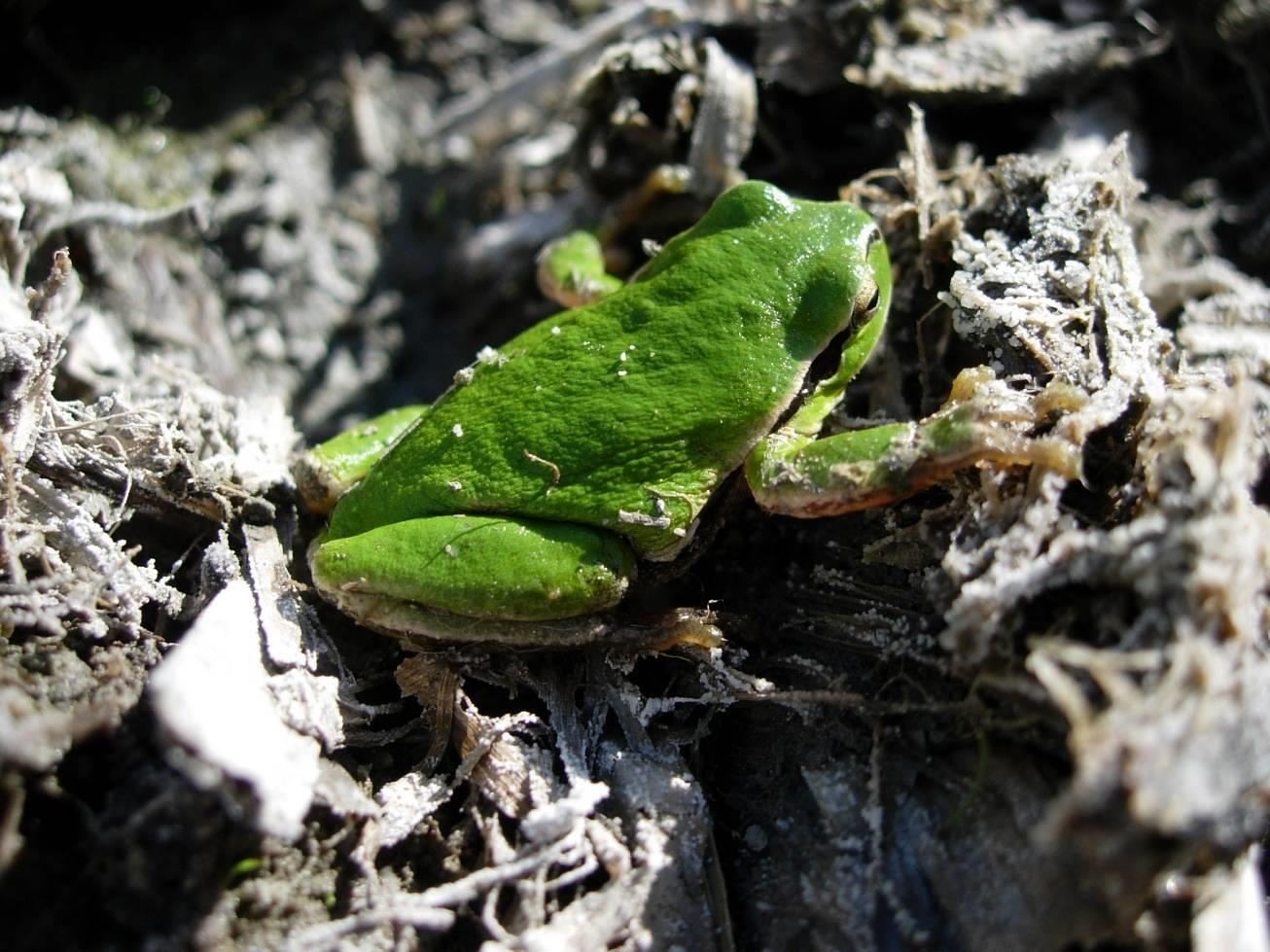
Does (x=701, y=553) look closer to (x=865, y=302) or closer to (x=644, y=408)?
(x=644, y=408)

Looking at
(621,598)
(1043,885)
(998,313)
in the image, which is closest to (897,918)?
(1043,885)

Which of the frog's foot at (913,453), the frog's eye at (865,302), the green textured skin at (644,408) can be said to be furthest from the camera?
the frog's eye at (865,302)

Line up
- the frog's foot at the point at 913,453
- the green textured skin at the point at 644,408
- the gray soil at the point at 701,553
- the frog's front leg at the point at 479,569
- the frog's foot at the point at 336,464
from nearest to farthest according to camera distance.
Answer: the gray soil at the point at 701,553 → the frog's foot at the point at 913,453 → the frog's front leg at the point at 479,569 → the green textured skin at the point at 644,408 → the frog's foot at the point at 336,464

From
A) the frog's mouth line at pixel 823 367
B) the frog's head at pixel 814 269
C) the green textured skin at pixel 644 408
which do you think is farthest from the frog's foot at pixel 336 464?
the frog's mouth line at pixel 823 367

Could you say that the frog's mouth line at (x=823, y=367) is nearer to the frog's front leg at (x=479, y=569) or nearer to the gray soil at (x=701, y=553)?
the gray soil at (x=701, y=553)

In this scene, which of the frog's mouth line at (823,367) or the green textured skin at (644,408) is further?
the frog's mouth line at (823,367)

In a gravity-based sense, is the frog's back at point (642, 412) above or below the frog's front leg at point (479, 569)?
above

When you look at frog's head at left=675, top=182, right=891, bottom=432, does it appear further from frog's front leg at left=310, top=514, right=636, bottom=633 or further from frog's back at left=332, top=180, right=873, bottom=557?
frog's front leg at left=310, top=514, right=636, bottom=633

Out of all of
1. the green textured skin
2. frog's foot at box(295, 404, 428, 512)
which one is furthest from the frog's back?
frog's foot at box(295, 404, 428, 512)
